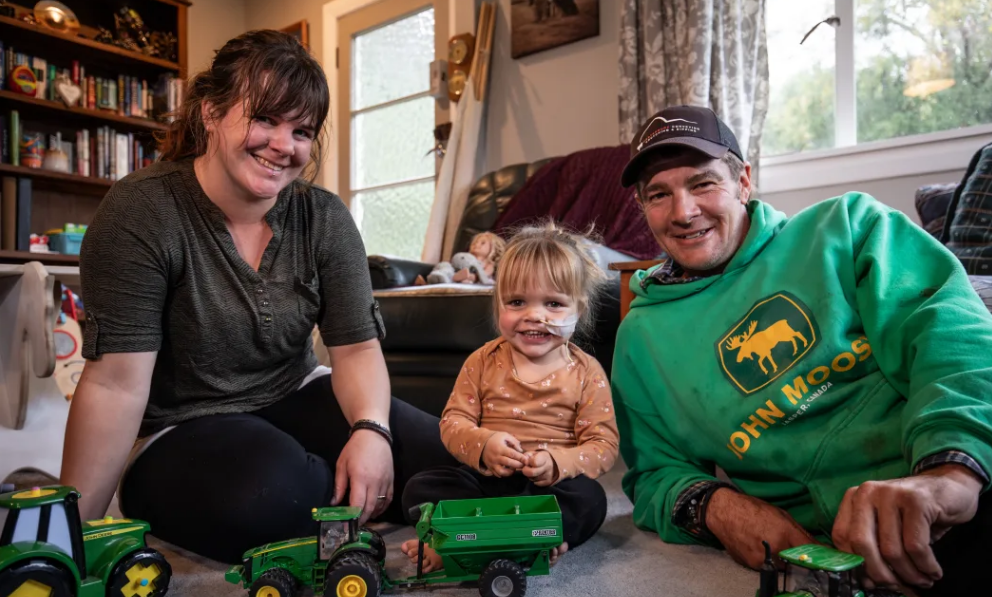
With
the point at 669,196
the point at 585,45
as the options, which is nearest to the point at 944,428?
the point at 669,196

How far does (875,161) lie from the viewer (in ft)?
8.49

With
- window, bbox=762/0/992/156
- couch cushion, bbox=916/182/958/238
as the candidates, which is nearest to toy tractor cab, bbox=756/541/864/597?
couch cushion, bbox=916/182/958/238

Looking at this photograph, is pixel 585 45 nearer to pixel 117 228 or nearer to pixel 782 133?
pixel 782 133

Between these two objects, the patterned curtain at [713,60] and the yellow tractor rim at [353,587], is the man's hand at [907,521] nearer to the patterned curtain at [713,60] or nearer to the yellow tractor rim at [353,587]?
the yellow tractor rim at [353,587]

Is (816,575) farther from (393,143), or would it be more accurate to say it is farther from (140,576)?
(393,143)

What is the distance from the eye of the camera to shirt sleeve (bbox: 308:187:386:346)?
131cm

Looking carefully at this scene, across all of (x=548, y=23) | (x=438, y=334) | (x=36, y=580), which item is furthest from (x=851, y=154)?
(x=36, y=580)

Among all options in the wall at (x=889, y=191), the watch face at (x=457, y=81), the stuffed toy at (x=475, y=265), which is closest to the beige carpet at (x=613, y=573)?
the stuffed toy at (x=475, y=265)

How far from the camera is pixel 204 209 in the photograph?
120 centimetres

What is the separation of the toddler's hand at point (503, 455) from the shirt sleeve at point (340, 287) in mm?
348

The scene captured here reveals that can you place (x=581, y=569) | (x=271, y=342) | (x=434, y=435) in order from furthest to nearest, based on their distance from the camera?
(x=434, y=435), (x=271, y=342), (x=581, y=569)

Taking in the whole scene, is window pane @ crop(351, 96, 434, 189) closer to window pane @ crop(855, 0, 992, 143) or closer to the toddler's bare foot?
window pane @ crop(855, 0, 992, 143)

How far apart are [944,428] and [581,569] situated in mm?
561

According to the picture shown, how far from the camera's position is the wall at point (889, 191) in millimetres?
2463
